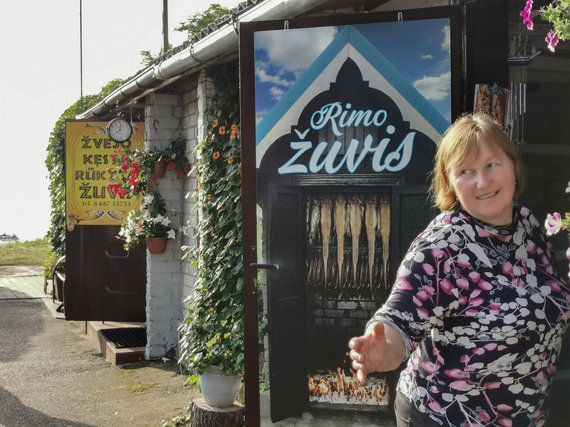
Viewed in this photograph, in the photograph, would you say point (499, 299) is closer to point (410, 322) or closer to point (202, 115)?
point (410, 322)

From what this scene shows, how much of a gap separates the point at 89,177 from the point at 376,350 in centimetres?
710

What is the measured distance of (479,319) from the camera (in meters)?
2.04

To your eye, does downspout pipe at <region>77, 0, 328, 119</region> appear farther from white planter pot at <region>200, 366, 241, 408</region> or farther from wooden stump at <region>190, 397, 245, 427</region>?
wooden stump at <region>190, 397, 245, 427</region>

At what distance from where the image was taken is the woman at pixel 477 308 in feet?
6.66

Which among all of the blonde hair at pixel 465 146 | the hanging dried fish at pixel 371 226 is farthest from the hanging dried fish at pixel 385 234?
the blonde hair at pixel 465 146

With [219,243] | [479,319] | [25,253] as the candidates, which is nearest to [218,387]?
[219,243]

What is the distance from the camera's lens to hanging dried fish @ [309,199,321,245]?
380 centimetres

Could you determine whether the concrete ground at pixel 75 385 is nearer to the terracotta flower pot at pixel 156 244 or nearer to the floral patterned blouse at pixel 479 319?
the terracotta flower pot at pixel 156 244

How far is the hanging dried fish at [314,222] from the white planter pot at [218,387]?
1687 millimetres

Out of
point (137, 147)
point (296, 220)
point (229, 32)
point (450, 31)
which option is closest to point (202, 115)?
point (229, 32)

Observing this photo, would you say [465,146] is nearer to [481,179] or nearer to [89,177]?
[481,179]

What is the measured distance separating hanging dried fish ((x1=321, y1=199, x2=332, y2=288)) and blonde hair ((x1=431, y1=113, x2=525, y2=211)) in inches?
60.2

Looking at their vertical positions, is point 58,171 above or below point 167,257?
above

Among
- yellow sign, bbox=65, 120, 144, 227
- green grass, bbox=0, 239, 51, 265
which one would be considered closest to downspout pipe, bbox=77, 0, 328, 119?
yellow sign, bbox=65, 120, 144, 227
